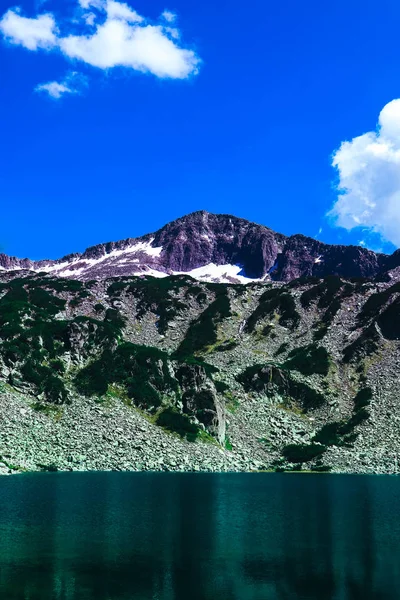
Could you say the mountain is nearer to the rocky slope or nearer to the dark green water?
the rocky slope

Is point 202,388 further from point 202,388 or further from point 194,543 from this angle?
point 194,543

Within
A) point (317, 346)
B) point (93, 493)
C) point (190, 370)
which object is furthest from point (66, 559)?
point (317, 346)

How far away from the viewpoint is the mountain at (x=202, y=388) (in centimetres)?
10306

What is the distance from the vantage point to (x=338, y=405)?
5330 inches

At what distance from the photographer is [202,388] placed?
411ft

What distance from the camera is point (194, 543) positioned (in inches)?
1558

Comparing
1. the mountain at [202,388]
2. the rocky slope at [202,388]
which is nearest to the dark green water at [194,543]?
the mountain at [202,388]

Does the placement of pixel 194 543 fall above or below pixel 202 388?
below

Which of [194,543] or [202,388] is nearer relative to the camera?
[194,543]

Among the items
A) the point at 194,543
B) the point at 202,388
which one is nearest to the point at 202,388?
the point at 202,388

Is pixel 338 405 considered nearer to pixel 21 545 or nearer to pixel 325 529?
pixel 325 529

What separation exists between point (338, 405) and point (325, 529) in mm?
92528

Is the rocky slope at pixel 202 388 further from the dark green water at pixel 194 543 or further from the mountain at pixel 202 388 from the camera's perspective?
the dark green water at pixel 194 543

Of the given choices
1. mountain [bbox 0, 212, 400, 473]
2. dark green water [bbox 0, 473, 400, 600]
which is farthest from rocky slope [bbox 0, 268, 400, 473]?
dark green water [bbox 0, 473, 400, 600]
